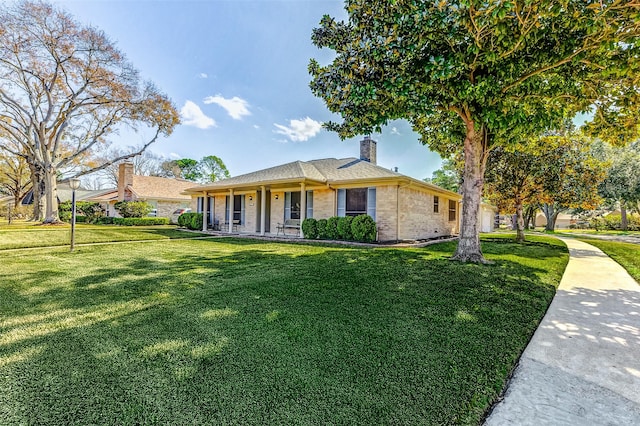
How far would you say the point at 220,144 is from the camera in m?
29.6

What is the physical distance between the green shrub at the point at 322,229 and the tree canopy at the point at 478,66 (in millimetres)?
5318

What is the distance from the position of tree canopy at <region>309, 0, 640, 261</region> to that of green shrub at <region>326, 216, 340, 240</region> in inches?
198

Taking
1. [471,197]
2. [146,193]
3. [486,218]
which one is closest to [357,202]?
[471,197]

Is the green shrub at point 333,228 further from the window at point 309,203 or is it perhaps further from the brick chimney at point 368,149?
the brick chimney at point 368,149

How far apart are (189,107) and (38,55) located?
9272 millimetres

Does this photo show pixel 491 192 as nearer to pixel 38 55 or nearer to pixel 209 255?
pixel 209 255

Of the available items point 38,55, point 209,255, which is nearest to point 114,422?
point 209,255

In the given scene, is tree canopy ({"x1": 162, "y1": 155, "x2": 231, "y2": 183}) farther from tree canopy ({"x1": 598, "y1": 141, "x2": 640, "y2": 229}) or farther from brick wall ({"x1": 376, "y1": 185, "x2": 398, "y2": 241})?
tree canopy ({"x1": 598, "y1": 141, "x2": 640, "y2": 229})

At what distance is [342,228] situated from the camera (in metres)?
12.6

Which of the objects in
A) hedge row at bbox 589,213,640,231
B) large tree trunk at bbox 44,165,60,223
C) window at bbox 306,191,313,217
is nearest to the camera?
window at bbox 306,191,313,217

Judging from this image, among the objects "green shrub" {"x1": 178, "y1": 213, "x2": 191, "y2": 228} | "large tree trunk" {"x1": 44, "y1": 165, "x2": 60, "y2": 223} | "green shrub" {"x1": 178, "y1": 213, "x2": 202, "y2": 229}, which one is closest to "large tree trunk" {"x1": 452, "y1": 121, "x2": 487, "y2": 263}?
"green shrub" {"x1": 178, "y1": 213, "x2": 202, "y2": 229}

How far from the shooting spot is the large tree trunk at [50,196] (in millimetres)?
19530

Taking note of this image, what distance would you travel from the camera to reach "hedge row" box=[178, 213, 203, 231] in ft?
60.8

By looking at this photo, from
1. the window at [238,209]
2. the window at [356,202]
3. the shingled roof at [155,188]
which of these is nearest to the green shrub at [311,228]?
the window at [356,202]
